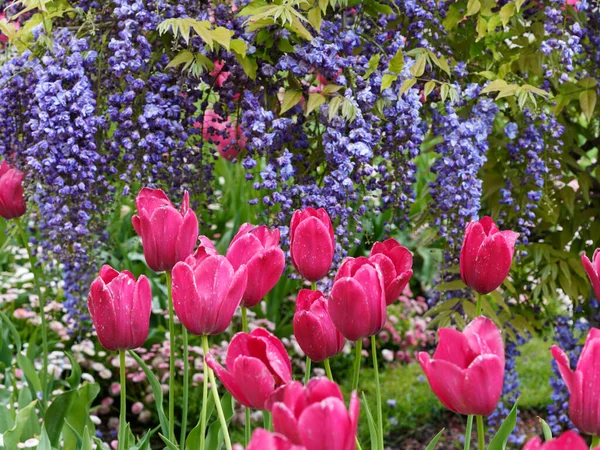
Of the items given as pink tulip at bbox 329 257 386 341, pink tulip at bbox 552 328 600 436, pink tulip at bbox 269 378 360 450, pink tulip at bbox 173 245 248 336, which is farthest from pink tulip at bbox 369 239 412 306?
pink tulip at bbox 269 378 360 450

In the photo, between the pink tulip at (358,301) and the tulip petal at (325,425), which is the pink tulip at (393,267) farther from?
the tulip petal at (325,425)

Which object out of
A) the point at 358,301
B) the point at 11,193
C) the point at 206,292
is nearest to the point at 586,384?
the point at 358,301

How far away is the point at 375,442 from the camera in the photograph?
113cm

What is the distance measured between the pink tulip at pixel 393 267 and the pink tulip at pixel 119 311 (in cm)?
31

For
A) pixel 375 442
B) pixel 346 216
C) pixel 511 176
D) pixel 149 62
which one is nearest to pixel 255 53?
pixel 149 62

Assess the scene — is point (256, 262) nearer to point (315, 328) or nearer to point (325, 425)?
point (315, 328)

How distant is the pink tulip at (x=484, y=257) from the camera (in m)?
1.20

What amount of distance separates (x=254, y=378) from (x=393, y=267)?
0.36 meters

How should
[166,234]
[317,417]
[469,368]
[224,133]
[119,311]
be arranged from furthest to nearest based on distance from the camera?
[224,133]
[166,234]
[119,311]
[469,368]
[317,417]

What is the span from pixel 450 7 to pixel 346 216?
2.06ft

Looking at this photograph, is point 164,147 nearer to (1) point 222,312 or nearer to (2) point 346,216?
(2) point 346,216

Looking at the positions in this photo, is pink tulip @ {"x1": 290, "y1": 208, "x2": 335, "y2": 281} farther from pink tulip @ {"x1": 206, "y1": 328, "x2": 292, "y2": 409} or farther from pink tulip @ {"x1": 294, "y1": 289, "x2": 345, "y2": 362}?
pink tulip @ {"x1": 206, "y1": 328, "x2": 292, "y2": 409}

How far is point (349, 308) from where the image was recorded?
40.7 inches

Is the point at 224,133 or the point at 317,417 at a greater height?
the point at 224,133
